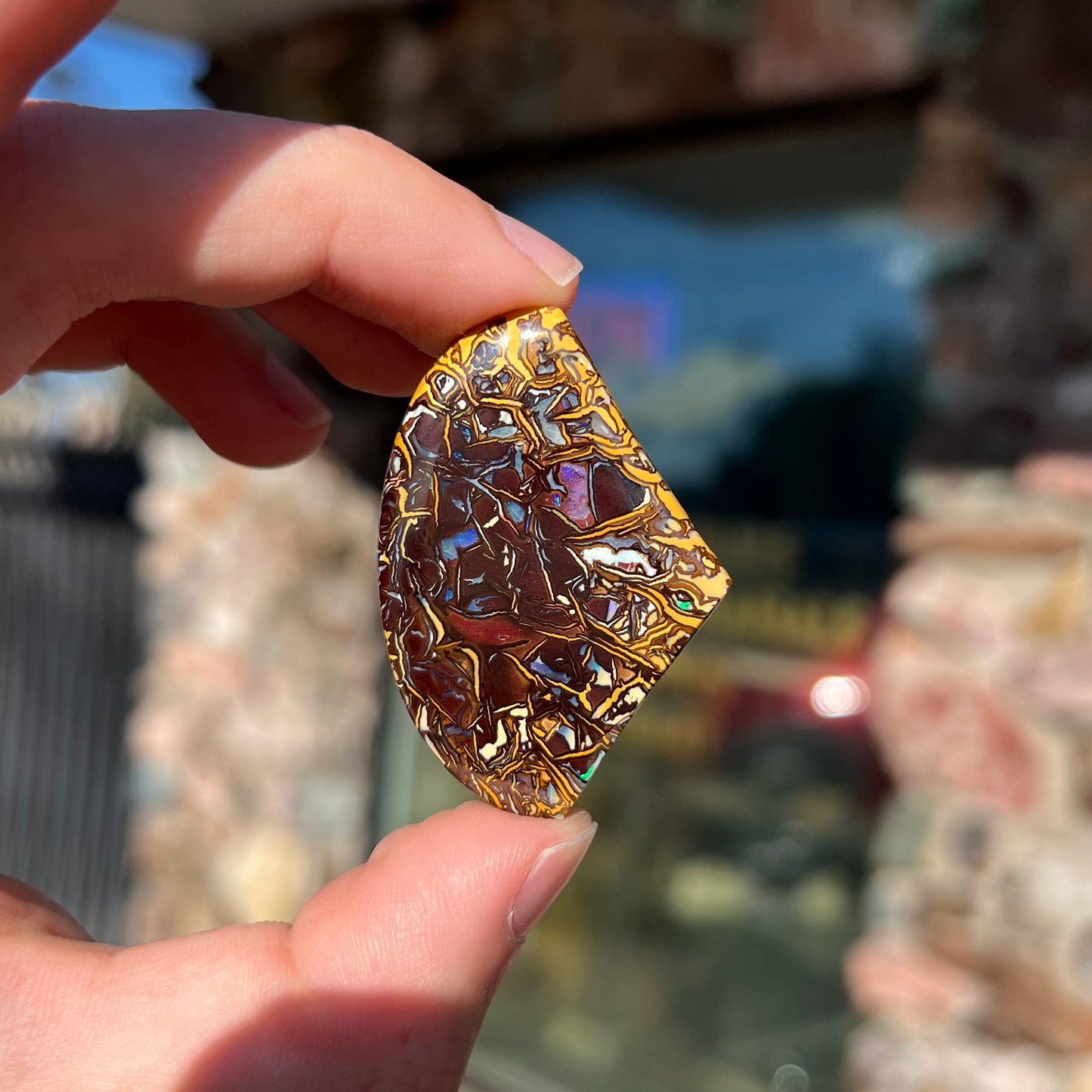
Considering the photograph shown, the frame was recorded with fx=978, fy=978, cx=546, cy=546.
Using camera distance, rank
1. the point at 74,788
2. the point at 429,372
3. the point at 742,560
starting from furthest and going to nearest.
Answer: the point at 74,788 < the point at 742,560 < the point at 429,372

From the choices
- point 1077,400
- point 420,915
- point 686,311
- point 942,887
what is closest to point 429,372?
point 420,915

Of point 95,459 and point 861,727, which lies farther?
point 95,459

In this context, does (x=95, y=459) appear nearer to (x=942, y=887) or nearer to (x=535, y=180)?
(x=535, y=180)

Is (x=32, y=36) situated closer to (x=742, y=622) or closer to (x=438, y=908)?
(x=438, y=908)

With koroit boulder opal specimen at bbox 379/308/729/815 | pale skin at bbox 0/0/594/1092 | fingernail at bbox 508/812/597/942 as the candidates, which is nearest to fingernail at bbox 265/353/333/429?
pale skin at bbox 0/0/594/1092

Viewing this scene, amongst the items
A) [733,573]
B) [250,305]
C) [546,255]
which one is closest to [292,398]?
[250,305]

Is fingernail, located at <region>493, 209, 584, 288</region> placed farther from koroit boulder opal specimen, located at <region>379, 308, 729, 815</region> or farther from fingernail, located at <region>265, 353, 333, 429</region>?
fingernail, located at <region>265, 353, 333, 429</region>
